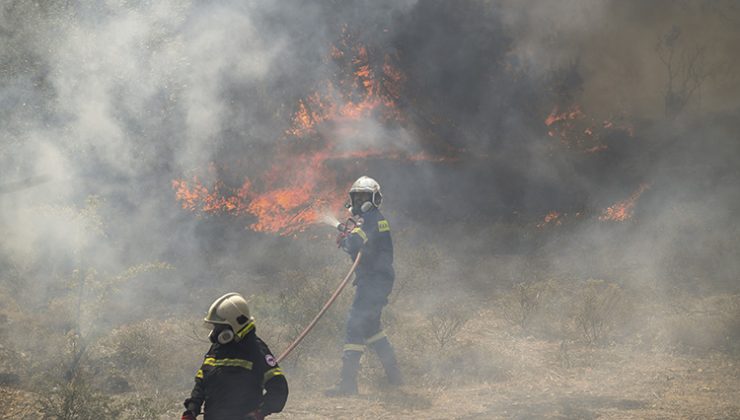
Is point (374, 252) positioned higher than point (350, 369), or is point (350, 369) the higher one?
point (374, 252)

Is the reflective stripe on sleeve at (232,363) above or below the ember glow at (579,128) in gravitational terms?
below

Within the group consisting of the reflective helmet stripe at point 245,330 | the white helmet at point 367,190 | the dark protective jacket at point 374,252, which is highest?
the white helmet at point 367,190

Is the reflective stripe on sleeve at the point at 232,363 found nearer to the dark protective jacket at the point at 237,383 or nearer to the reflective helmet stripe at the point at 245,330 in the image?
the dark protective jacket at the point at 237,383

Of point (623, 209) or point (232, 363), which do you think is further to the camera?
point (623, 209)

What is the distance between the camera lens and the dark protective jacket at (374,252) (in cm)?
711

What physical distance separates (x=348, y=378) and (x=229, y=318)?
3.69 metres

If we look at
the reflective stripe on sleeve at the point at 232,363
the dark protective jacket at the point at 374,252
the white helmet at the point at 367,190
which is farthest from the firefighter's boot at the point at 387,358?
the reflective stripe on sleeve at the point at 232,363

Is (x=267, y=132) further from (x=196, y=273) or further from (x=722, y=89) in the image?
(x=722, y=89)

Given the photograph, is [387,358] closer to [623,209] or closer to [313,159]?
[313,159]

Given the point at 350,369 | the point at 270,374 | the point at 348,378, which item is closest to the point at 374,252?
the point at 350,369

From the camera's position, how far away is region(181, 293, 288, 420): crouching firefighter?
3.51m

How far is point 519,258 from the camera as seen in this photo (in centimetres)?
1169

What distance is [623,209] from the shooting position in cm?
1273

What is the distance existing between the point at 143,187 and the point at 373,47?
5842 millimetres
